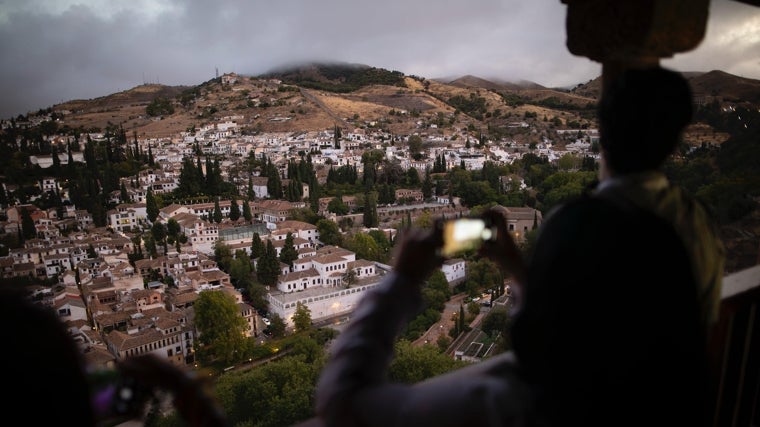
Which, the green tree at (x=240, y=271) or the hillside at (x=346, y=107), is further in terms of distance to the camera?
the hillside at (x=346, y=107)

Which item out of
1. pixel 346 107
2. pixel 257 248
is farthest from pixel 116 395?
pixel 346 107

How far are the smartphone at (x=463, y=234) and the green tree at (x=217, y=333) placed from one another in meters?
12.4

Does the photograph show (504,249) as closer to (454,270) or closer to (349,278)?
(349,278)

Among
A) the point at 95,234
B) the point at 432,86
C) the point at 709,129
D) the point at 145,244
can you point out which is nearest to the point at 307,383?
the point at 709,129

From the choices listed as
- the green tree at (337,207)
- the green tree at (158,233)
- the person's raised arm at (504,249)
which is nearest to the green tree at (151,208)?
the green tree at (158,233)

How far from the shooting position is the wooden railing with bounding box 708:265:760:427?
3.45 feet

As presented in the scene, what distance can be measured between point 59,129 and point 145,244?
87.3 feet

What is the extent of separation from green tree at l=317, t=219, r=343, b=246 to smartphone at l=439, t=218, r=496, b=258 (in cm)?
1923

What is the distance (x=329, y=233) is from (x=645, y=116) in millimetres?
19928

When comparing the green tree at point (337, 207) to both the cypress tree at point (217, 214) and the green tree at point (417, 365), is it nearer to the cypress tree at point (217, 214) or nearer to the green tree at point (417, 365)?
the cypress tree at point (217, 214)

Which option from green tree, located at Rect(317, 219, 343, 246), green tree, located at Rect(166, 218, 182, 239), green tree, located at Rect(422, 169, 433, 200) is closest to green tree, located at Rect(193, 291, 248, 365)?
green tree, located at Rect(166, 218, 182, 239)

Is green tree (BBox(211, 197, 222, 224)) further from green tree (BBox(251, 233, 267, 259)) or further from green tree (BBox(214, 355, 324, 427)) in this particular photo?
green tree (BBox(214, 355, 324, 427))

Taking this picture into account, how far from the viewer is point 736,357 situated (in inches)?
43.1

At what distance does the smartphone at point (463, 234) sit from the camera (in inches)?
26.0
